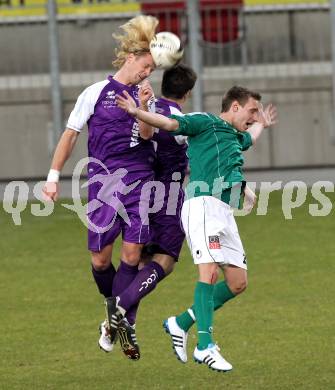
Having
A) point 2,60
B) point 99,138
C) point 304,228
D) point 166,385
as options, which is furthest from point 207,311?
point 2,60

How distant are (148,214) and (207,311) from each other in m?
1.00

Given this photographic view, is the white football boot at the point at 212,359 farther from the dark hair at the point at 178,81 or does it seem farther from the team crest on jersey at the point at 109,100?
the dark hair at the point at 178,81

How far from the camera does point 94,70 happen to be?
71.3 feet

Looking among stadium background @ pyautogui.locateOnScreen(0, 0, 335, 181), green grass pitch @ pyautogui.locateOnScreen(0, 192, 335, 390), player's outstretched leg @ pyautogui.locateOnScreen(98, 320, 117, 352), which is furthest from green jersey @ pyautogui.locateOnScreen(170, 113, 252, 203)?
stadium background @ pyautogui.locateOnScreen(0, 0, 335, 181)

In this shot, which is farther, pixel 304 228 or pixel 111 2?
pixel 111 2

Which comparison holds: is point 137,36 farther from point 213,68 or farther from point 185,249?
point 213,68

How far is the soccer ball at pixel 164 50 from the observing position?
389 inches

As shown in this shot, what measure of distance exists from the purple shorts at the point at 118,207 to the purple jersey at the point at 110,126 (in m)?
0.08

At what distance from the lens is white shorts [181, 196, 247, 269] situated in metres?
9.45

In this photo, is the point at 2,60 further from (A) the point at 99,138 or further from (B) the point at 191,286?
(A) the point at 99,138

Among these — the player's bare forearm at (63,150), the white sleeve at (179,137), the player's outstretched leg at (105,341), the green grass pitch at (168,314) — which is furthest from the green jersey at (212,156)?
the green grass pitch at (168,314)

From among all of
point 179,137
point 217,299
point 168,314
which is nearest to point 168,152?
point 179,137

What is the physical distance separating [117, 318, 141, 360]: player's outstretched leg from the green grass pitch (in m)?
0.20

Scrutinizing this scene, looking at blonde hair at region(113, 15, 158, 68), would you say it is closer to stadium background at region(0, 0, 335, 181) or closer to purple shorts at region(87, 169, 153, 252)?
purple shorts at region(87, 169, 153, 252)
